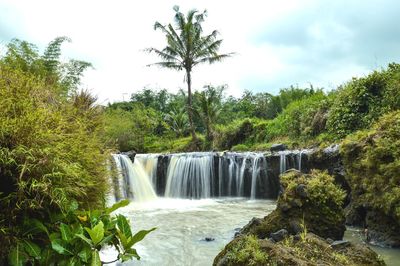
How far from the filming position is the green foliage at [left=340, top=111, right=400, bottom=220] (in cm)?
683

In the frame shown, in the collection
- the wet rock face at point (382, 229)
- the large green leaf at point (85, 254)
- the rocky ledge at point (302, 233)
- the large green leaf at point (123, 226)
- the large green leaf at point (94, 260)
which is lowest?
the wet rock face at point (382, 229)

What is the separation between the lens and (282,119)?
66.6 feet

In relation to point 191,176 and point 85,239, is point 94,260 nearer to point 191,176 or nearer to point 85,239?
point 85,239

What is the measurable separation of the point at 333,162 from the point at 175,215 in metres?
5.20

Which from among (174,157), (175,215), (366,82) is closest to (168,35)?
(174,157)

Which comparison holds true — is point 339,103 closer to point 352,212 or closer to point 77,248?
point 352,212

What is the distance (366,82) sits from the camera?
13812 millimetres

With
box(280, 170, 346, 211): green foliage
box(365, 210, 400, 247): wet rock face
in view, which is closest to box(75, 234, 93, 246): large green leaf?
box(280, 170, 346, 211): green foliage

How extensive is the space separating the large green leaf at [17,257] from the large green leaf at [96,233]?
42 centimetres

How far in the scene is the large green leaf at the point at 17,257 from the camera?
2304 mm

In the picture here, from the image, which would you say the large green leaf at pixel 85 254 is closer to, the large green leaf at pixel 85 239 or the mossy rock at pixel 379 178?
the large green leaf at pixel 85 239

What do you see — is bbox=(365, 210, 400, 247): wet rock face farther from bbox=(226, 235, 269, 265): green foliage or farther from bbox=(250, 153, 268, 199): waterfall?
bbox=(250, 153, 268, 199): waterfall

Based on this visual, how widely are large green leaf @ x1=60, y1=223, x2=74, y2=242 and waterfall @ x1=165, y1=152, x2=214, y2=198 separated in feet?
46.3

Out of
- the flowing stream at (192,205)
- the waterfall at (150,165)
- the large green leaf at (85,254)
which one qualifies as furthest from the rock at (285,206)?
the waterfall at (150,165)
